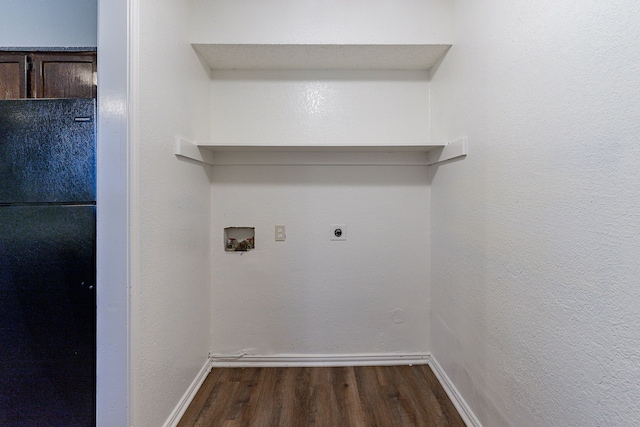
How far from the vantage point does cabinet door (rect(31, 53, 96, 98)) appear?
62.2 inches

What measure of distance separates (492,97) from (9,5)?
115 inches

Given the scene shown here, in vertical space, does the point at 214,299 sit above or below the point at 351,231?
below

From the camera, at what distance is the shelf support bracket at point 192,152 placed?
5.01ft

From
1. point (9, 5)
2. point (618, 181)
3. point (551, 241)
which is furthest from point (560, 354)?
point (9, 5)

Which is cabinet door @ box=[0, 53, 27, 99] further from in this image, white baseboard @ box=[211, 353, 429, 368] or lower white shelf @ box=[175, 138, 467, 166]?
white baseboard @ box=[211, 353, 429, 368]

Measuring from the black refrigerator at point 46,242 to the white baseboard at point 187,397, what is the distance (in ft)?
1.59

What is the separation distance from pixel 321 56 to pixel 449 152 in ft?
3.33

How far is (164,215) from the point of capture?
140 cm

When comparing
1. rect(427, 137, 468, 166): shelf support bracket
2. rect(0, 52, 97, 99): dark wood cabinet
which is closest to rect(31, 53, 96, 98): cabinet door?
rect(0, 52, 97, 99): dark wood cabinet

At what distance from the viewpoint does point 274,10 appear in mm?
1759

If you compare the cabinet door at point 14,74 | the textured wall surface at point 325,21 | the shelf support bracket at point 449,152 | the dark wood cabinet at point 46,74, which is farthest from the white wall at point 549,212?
the cabinet door at point 14,74

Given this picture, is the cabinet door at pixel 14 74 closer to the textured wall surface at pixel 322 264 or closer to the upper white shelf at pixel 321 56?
the upper white shelf at pixel 321 56

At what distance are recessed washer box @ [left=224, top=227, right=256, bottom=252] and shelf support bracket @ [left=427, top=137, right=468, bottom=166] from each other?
1.34 meters

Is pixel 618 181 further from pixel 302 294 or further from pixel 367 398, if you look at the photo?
pixel 302 294
